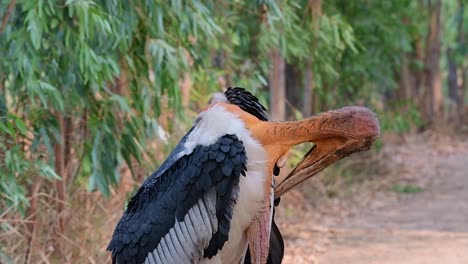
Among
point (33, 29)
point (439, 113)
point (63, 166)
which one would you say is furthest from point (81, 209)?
point (439, 113)

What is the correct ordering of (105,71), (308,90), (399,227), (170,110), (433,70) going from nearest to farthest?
(105,71) < (170,110) < (399,227) < (308,90) < (433,70)

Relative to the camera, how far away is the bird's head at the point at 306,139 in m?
3.15

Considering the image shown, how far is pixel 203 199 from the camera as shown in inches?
135

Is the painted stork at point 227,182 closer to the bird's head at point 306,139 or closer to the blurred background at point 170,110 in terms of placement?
the bird's head at point 306,139

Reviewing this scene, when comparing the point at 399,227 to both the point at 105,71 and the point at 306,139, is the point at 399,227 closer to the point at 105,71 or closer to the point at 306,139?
the point at 105,71

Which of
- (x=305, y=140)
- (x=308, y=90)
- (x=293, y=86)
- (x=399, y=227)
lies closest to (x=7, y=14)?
(x=305, y=140)

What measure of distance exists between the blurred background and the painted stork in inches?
47.9

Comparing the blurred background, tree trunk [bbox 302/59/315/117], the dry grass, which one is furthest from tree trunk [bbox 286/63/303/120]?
the dry grass

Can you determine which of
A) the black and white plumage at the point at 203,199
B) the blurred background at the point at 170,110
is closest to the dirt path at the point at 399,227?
the blurred background at the point at 170,110

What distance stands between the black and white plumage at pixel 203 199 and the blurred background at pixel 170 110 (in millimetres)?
1191

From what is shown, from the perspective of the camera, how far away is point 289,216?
9383 mm

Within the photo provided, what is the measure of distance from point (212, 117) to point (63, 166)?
9.30 ft

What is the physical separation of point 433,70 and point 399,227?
8713 millimetres

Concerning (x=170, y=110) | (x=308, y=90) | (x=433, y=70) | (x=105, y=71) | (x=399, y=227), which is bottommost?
(x=399, y=227)
